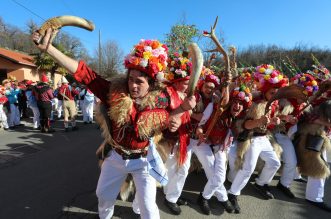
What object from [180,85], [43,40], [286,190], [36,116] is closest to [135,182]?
[180,85]

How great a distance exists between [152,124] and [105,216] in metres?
1.30

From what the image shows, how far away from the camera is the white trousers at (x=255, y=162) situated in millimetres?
3746

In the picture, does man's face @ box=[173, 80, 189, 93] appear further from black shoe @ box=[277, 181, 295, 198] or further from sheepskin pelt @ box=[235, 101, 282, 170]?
black shoe @ box=[277, 181, 295, 198]

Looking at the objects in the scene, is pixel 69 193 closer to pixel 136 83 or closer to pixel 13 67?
pixel 136 83

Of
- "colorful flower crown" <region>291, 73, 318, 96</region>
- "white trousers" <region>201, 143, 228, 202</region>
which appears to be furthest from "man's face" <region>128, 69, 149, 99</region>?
"colorful flower crown" <region>291, 73, 318, 96</region>

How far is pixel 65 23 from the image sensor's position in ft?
6.57

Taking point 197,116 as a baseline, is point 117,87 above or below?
above

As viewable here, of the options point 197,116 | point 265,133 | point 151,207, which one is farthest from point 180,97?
point 265,133

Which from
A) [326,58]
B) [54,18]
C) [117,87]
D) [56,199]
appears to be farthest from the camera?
[326,58]

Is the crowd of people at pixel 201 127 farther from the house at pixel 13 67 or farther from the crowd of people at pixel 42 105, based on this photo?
the house at pixel 13 67

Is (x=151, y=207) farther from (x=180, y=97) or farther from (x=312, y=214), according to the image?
(x=312, y=214)

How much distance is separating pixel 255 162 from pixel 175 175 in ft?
4.20

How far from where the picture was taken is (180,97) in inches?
125

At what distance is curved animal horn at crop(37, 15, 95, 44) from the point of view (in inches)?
76.1
